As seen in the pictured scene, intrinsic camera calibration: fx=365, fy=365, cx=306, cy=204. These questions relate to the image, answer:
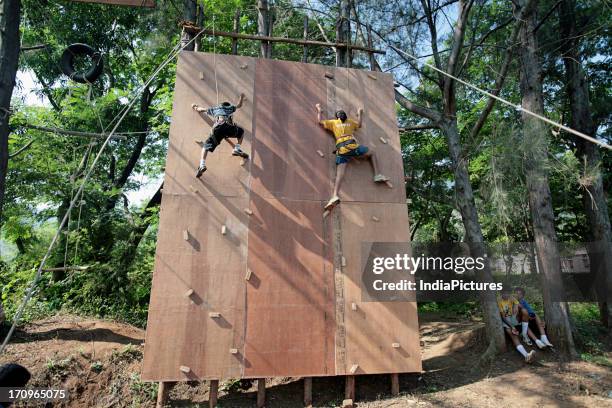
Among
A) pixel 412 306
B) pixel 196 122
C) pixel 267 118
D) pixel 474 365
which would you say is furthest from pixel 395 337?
pixel 196 122

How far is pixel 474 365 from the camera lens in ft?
21.0

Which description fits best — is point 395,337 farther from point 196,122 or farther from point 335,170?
point 196,122

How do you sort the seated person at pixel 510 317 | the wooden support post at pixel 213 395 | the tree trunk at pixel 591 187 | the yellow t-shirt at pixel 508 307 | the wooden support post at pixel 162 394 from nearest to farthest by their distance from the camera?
the wooden support post at pixel 162 394
the wooden support post at pixel 213 395
the seated person at pixel 510 317
the yellow t-shirt at pixel 508 307
the tree trunk at pixel 591 187

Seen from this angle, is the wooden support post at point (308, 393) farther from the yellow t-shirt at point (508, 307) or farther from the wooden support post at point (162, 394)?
the yellow t-shirt at point (508, 307)

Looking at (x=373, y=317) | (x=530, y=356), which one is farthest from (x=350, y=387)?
(x=530, y=356)

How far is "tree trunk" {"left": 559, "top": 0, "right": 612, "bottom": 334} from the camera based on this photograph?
850cm

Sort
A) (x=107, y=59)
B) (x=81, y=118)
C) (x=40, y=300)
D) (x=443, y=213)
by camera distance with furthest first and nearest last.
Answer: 1. (x=443, y=213)
2. (x=107, y=59)
3. (x=81, y=118)
4. (x=40, y=300)

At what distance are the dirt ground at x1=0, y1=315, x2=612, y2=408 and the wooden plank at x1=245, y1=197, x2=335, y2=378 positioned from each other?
76cm

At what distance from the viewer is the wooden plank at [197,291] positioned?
5113 mm

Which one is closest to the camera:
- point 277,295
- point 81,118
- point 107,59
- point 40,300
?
point 277,295

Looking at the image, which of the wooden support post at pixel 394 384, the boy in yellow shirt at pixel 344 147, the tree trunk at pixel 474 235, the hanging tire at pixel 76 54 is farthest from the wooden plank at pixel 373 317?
the hanging tire at pixel 76 54

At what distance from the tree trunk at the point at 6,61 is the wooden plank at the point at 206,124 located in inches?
102

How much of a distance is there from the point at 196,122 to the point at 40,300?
6.26 meters

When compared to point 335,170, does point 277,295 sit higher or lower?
lower
